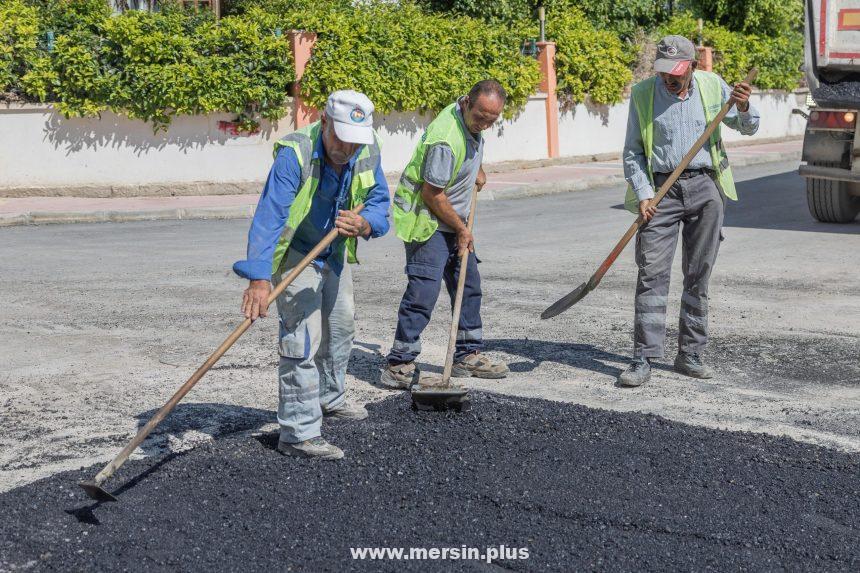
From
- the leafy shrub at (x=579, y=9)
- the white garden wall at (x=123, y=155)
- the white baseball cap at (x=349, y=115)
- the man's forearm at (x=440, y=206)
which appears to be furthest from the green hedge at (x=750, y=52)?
the white baseball cap at (x=349, y=115)

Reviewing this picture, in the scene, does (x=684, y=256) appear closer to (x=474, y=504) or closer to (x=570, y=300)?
(x=570, y=300)

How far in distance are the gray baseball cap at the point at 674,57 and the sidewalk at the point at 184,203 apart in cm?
907

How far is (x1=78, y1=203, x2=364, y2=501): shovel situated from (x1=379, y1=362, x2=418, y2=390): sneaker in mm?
1491

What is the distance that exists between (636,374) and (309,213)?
89.4 inches

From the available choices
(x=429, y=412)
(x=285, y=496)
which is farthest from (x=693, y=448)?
(x=285, y=496)

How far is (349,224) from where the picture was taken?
5.00 metres

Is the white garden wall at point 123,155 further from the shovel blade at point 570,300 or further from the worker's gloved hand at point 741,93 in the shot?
the worker's gloved hand at point 741,93

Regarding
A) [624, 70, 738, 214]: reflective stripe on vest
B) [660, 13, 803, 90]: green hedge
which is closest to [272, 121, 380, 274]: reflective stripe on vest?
[624, 70, 738, 214]: reflective stripe on vest

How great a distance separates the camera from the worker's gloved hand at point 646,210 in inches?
252

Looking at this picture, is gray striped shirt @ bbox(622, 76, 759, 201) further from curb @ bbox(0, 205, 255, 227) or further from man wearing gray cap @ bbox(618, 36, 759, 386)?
curb @ bbox(0, 205, 255, 227)

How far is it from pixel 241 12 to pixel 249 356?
45.3 feet

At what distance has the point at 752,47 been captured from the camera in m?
25.8

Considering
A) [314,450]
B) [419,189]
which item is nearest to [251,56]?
[419,189]

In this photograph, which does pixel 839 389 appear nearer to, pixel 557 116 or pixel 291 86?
pixel 291 86
